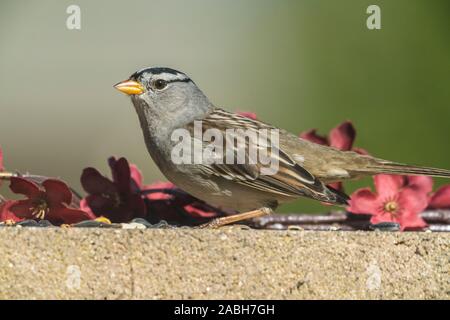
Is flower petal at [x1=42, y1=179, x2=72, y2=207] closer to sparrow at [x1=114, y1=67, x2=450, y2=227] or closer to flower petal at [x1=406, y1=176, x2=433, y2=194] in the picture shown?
sparrow at [x1=114, y1=67, x2=450, y2=227]

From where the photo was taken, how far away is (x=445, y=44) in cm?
396

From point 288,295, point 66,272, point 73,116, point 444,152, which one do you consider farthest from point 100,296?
point 73,116

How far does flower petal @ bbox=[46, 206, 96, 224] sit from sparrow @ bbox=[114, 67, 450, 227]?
0.37m

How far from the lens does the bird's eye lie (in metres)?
3.16

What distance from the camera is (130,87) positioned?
121 inches

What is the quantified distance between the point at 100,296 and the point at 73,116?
4227mm

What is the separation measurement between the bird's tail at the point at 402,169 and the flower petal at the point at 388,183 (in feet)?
0.07

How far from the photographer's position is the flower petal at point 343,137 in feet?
10.1

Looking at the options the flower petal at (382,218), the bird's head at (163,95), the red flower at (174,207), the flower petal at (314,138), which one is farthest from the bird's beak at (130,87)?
the flower petal at (382,218)

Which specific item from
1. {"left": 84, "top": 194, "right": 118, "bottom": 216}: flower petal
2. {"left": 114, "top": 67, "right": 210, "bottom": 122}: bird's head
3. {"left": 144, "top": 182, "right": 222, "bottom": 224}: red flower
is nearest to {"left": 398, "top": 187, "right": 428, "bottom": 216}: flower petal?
{"left": 144, "top": 182, "right": 222, "bottom": 224}: red flower

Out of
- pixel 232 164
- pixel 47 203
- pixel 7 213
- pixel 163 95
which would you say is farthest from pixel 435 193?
pixel 7 213

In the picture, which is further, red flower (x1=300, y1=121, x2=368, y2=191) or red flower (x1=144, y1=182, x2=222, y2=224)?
red flower (x1=300, y1=121, x2=368, y2=191)

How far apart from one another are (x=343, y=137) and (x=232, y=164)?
458 millimetres
